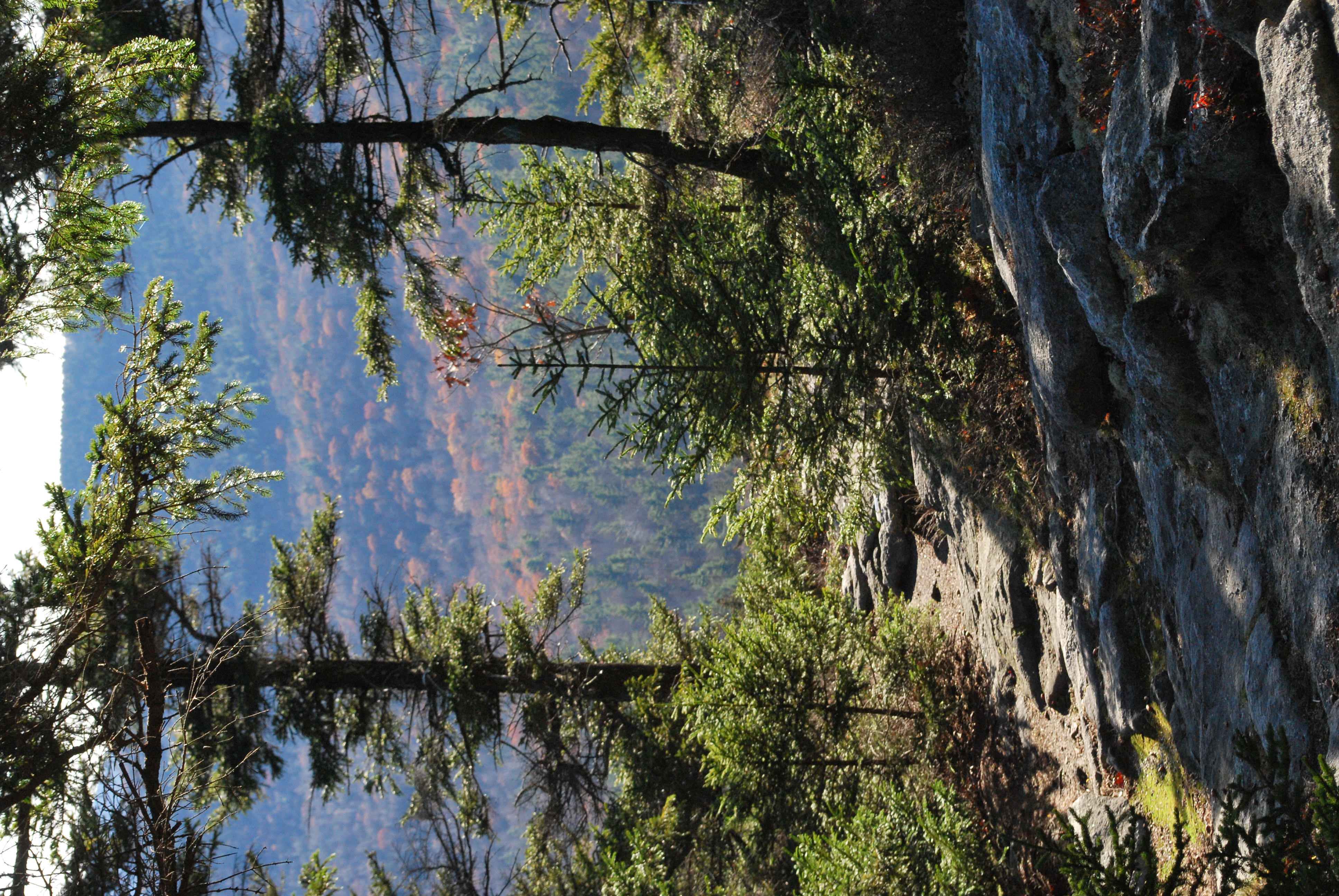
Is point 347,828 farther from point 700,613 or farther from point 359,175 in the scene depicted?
point 359,175

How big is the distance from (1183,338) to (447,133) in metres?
5.88

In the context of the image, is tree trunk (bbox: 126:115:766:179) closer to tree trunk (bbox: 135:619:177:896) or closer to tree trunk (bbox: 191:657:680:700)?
tree trunk (bbox: 135:619:177:896)

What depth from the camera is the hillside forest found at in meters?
2.94

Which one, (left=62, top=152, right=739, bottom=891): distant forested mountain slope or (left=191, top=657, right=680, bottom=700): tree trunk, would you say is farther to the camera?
(left=62, top=152, right=739, bottom=891): distant forested mountain slope

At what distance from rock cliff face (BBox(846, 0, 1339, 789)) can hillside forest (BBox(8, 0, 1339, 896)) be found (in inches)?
0.7

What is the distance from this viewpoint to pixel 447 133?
6.81m

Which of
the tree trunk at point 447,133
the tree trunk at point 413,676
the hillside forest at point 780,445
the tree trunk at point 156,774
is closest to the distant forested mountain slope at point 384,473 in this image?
the tree trunk at point 413,676

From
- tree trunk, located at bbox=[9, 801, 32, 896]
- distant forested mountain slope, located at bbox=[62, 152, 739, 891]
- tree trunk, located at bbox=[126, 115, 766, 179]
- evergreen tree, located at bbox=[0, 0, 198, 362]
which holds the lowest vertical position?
tree trunk, located at bbox=[9, 801, 32, 896]

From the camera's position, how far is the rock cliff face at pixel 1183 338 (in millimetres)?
2504

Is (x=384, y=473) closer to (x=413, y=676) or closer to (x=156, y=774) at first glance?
(x=413, y=676)

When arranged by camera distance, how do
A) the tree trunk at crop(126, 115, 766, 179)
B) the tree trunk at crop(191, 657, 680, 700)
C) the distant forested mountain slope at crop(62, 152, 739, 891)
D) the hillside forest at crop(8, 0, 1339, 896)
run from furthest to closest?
the distant forested mountain slope at crop(62, 152, 739, 891) < the tree trunk at crop(191, 657, 680, 700) < the tree trunk at crop(126, 115, 766, 179) < the hillside forest at crop(8, 0, 1339, 896)

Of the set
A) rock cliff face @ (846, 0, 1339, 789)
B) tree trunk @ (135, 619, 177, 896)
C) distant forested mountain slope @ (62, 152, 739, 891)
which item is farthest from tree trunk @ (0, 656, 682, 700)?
distant forested mountain slope @ (62, 152, 739, 891)

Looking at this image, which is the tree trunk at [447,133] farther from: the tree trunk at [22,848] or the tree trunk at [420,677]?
the tree trunk at [420,677]

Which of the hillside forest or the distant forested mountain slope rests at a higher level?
the distant forested mountain slope
